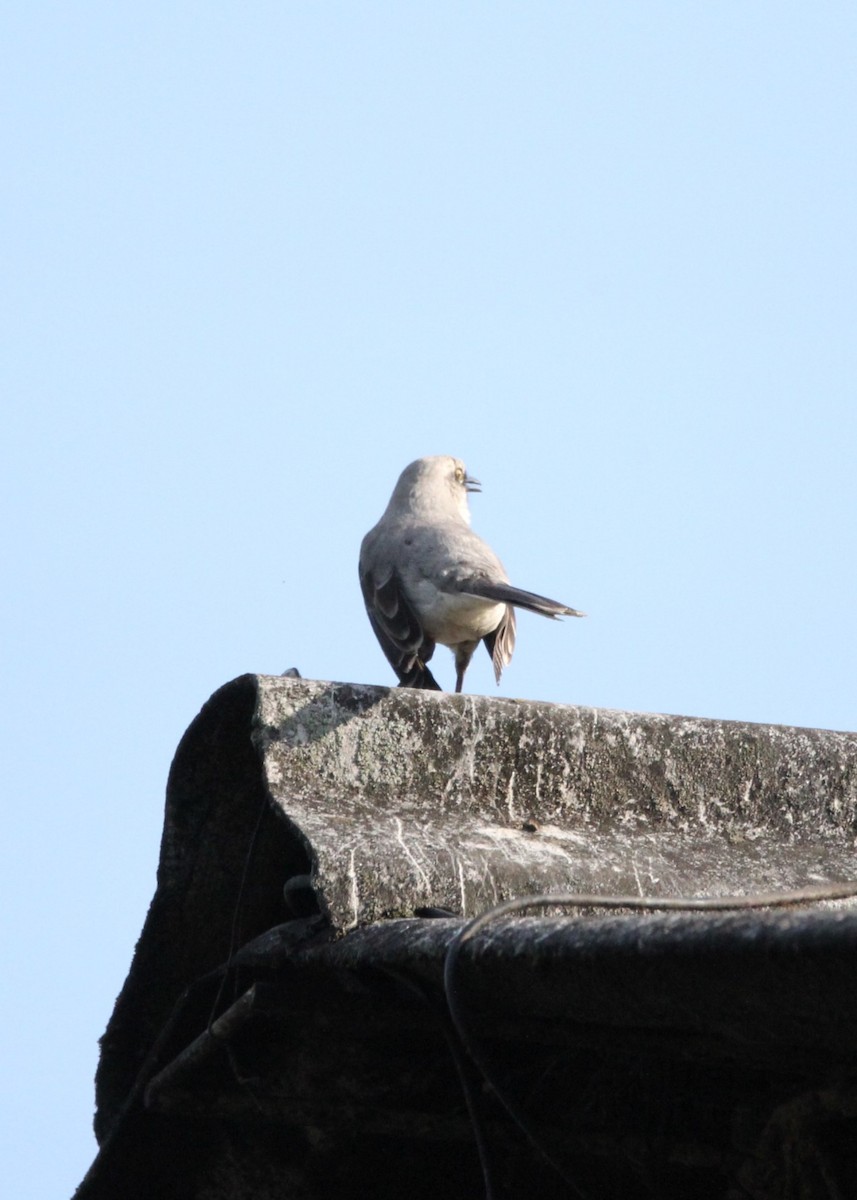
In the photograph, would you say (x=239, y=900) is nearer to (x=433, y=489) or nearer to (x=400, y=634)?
(x=400, y=634)

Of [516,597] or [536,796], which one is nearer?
[536,796]

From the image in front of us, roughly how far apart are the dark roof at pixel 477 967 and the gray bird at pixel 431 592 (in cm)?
314

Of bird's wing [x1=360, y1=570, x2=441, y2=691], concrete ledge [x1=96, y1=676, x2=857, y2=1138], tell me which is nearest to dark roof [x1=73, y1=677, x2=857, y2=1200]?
concrete ledge [x1=96, y1=676, x2=857, y2=1138]

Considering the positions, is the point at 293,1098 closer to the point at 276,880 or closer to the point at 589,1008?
the point at 276,880

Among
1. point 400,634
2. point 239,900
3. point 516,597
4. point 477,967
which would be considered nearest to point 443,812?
point 239,900

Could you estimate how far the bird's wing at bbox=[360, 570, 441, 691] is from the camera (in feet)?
24.8

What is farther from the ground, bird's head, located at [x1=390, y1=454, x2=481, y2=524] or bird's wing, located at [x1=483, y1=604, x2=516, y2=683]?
bird's head, located at [x1=390, y1=454, x2=481, y2=524]

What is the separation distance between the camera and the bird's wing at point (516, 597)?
6.33 meters

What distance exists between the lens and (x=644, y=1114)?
2.49m

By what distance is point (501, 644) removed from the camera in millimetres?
8000

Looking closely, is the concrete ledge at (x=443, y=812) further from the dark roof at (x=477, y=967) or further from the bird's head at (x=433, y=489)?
the bird's head at (x=433, y=489)

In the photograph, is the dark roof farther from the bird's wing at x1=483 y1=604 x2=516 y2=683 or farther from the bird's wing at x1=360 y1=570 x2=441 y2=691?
the bird's wing at x1=483 y1=604 x2=516 y2=683

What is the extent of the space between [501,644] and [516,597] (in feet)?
3.99

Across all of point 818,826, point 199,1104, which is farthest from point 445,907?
point 818,826
